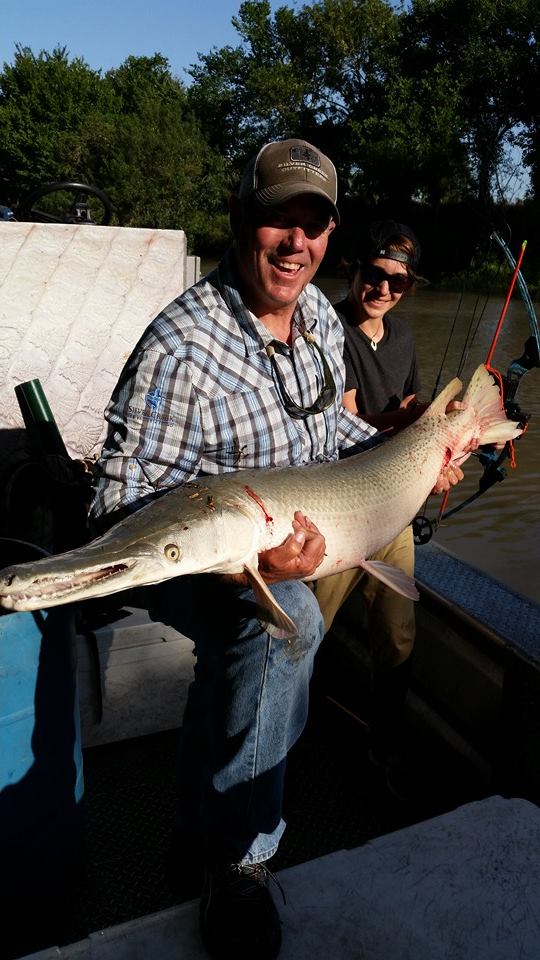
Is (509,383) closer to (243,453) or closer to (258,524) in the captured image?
(243,453)

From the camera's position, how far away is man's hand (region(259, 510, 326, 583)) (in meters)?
2.09

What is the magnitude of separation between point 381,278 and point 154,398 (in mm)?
1926

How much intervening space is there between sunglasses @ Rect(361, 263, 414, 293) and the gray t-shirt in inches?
8.2

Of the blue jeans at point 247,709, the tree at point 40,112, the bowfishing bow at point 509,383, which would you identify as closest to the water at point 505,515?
the bowfishing bow at point 509,383

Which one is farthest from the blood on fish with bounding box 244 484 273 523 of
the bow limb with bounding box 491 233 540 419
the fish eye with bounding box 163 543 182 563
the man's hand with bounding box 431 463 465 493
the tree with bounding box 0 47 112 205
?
the tree with bounding box 0 47 112 205

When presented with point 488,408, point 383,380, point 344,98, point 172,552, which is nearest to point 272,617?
point 172,552

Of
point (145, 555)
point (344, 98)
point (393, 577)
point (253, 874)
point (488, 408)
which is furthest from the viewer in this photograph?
point (344, 98)

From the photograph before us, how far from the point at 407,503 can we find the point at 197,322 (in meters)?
1.10

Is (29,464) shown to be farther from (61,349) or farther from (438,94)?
(438,94)

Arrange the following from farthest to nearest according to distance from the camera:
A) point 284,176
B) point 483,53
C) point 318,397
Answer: point 483,53 < point 318,397 < point 284,176

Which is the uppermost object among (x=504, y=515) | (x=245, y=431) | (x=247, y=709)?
(x=245, y=431)

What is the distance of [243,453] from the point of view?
2.40m

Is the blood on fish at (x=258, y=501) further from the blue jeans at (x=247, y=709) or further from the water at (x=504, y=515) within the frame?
the water at (x=504, y=515)

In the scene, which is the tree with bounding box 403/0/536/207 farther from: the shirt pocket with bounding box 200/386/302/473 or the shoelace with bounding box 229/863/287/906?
the shoelace with bounding box 229/863/287/906
